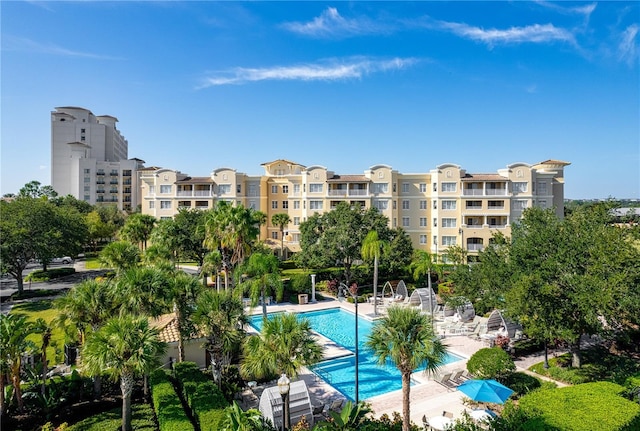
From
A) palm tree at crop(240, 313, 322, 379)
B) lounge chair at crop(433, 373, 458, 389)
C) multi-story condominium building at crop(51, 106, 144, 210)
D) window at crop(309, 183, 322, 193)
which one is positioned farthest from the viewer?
multi-story condominium building at crop(51, 106, 144, 210)

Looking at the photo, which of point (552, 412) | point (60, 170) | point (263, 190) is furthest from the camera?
point (60, 170)

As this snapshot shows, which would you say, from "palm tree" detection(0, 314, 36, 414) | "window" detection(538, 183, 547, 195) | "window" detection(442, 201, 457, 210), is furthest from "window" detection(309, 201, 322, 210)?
"palm tree" detection(0, 314, 36, 414)

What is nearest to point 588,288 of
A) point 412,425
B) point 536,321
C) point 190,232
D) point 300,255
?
point 536,321

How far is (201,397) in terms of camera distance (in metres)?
14.2

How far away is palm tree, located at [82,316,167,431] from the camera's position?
42.8 ft

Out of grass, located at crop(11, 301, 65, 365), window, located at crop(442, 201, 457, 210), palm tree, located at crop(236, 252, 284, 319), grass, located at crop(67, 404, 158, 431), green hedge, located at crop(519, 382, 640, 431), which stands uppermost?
window, located at crop(442, 201, 457, 210)

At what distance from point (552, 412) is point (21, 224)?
42433 mm

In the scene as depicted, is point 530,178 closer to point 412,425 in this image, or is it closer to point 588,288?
point 588,288

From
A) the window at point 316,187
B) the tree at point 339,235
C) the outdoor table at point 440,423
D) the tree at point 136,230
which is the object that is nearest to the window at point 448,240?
the tree at point 339,235

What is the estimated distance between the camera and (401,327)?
12992 millimetres

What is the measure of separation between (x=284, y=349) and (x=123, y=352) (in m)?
5.60

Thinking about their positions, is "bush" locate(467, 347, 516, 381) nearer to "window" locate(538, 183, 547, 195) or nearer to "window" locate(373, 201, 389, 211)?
"window" locate(373, 201, 389, 211)

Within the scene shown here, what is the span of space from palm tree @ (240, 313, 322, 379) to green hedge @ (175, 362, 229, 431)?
1668 millimetres

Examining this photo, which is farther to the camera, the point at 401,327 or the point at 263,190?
the point at 263,190
